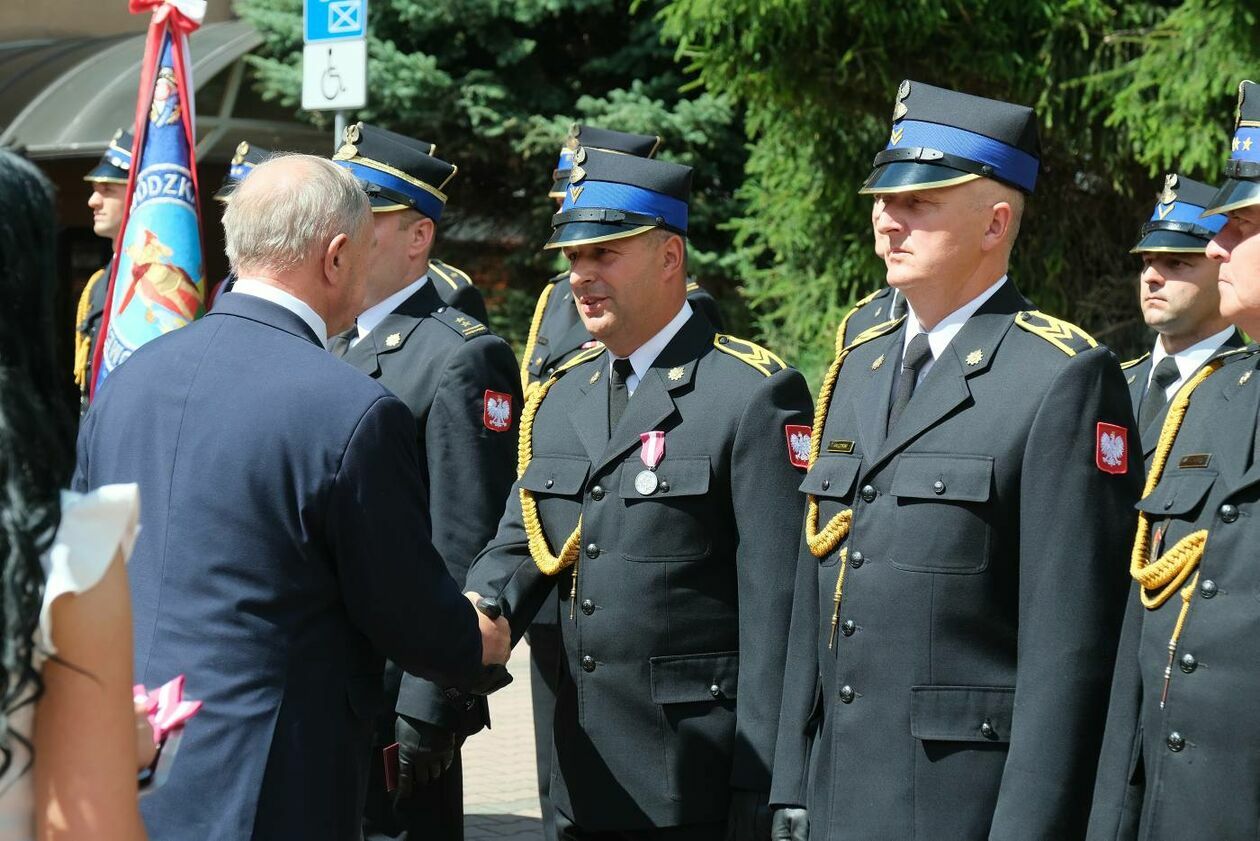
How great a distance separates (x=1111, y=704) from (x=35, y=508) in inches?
75.0

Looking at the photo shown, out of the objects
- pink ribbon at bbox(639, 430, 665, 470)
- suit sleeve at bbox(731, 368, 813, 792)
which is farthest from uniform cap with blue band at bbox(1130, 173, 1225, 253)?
pink ribbon at bbox(639, 430, 665, 470)

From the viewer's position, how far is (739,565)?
3.59 meters

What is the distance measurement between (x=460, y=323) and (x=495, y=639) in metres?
1.40

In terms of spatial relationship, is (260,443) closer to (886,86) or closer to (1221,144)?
(1221,144)

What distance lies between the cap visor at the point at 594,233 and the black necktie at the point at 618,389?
12.0 inches

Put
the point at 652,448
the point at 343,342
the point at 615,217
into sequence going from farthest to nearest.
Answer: the point at 343,342, the point at 615,217, the point at 652,448

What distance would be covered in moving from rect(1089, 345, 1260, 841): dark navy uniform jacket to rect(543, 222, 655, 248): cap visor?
58.8 inches

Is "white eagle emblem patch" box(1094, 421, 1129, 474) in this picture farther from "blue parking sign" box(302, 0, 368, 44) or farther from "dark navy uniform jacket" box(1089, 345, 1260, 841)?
"blue parking sign" box(302, 0, 368, 44)

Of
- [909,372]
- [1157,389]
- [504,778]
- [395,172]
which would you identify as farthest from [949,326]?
[504,778]

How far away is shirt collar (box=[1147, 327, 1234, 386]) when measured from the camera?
18.6ft

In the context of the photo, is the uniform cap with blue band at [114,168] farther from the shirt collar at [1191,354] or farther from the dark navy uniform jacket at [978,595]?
the dark navy uniform jacket at [978,595]

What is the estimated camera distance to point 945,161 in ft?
10.6

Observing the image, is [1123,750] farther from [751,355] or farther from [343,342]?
[343,342]

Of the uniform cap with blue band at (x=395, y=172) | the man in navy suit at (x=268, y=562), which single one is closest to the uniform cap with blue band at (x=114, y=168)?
the uniform cap with blue band at (x=395, y=172)
